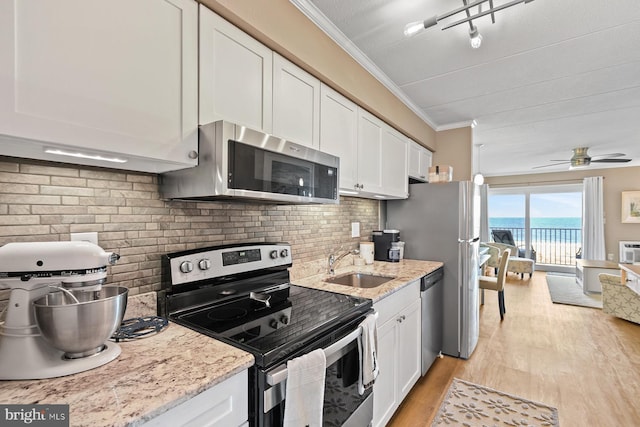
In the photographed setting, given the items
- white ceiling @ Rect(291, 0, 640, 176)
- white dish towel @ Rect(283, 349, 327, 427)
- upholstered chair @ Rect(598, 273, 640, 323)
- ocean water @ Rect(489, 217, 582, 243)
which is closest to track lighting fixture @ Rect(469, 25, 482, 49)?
white ceiling @ Rect(291, 0, 640, 176)

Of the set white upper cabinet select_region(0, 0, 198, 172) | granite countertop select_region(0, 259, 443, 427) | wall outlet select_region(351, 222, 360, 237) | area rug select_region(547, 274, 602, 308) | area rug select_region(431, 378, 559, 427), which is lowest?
area rug select_region(431, 378, 559, 427)

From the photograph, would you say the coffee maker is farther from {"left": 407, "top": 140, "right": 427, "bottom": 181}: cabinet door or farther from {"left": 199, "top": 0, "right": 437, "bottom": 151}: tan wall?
{"left": 199, "top": 0, "right": 437, "bottom": 151}: tan wall

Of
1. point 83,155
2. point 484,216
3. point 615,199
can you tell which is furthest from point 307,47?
point 615,199

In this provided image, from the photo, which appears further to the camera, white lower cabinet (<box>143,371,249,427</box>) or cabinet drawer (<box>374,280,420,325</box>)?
cabinet drawer (<box>374,280,420,325</box>)

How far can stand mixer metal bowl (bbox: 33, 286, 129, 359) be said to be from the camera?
798mm

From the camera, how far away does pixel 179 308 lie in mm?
1316

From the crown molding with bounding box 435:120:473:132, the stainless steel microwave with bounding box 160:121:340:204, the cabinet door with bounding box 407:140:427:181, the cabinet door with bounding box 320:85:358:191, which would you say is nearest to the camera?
the stainless steel microwave with bounding box 160:121:340:204

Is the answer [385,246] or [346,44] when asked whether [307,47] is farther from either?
[385,246]

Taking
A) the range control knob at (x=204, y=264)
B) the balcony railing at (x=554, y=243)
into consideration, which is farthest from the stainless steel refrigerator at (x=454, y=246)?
the balcony railing at (x=554, y=243)

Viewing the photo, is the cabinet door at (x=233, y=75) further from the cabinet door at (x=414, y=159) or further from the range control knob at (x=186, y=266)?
the cabinet door at (x=414, y=159)

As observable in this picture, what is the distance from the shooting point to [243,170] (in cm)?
121

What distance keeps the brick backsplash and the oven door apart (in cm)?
70

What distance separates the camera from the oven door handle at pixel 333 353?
0.96m

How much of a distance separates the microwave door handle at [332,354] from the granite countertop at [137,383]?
9 cm
